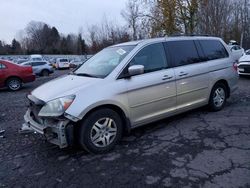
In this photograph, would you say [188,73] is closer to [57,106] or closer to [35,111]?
[57,106]

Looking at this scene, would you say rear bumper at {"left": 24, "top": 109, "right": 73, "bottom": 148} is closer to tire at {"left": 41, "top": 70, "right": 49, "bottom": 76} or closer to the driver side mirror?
the driver side mirror

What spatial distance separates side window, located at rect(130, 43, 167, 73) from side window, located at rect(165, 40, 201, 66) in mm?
216

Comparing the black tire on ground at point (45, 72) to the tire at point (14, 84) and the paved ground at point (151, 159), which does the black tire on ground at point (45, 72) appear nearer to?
the tire at point (14, 84)

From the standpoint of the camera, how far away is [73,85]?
13.7 feet

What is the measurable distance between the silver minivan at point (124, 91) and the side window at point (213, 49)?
3cm

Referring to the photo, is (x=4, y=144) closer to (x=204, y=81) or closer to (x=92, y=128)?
(x=92, y=128)

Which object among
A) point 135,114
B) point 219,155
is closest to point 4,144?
point 135,114

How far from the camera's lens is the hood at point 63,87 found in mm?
3971

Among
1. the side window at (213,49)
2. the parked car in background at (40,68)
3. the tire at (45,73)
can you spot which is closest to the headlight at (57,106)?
the side window at (213,49)

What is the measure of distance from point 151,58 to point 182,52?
34.8 inches

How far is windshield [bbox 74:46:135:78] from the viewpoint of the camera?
14.8 ft

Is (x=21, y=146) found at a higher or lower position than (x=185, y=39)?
Result: lower

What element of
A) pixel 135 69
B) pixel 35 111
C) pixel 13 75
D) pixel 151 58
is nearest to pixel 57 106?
pixel 35 111

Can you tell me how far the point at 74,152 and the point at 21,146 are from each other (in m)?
1.15
